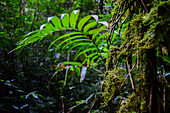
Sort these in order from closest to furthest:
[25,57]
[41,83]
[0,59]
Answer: [0,59]
[41,83]
[25,57]

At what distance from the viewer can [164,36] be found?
0.32m

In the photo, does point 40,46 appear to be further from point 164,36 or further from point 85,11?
point 164,36

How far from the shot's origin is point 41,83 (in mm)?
2896

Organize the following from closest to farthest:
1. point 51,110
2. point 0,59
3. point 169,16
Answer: point 169,16, point 51,110, point 0,59

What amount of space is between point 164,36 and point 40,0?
11.4 ft

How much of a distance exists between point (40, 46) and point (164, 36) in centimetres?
325

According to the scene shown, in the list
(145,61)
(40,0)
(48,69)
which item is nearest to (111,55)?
(145,61)

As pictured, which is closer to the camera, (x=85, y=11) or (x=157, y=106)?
(x=157, y=106)

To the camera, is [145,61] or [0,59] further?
[0,59]

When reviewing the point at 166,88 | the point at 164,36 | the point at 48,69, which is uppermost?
the point at 164,36

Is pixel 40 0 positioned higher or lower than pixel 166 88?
higher

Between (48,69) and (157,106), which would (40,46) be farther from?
(157,106)

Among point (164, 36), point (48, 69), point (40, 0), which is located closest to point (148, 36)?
point (164, 36)

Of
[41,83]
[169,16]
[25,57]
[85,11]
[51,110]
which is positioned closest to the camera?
[169,16]
